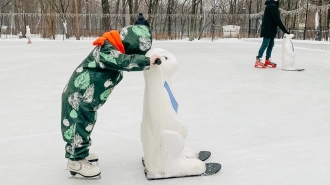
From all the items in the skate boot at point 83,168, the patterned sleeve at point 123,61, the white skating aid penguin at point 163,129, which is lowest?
the skate boot at point 83,168

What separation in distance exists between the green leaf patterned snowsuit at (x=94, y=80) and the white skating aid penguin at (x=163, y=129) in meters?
0.12

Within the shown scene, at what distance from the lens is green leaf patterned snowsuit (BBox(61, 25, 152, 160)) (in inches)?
73.3

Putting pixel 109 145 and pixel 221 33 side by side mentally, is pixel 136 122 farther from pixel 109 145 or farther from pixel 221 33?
pixel 221 33

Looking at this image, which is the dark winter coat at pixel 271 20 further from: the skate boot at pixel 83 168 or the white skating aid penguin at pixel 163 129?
the skate boot at pixel 83 168

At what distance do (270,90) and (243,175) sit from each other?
3.17 metres

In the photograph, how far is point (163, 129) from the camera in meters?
2.07

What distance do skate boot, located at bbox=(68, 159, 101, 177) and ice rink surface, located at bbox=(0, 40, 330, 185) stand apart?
0.06 m

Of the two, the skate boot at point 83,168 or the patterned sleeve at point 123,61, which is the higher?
the patterned sleeve at point 123,61

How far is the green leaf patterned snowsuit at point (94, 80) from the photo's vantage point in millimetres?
1861

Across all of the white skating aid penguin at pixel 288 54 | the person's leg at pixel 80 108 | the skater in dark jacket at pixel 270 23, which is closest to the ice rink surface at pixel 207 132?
the person's leg at pixel 80 108

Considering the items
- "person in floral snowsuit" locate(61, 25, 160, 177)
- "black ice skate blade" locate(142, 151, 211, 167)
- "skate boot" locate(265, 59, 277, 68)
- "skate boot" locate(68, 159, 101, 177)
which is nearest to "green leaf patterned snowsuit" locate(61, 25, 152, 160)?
"person in floral snowsuit" locate(61, 25, 160, 177)

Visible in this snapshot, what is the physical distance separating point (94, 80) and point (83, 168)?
1.88ft

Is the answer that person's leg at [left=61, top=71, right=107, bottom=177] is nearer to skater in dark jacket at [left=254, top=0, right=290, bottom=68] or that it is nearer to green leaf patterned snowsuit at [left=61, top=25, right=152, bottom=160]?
green leaf patterned snowsuit at [left=61, top=25, right=152, bottom=160]

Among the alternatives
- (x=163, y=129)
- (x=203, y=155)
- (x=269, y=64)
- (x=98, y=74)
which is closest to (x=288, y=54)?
(x=269, y=64)
